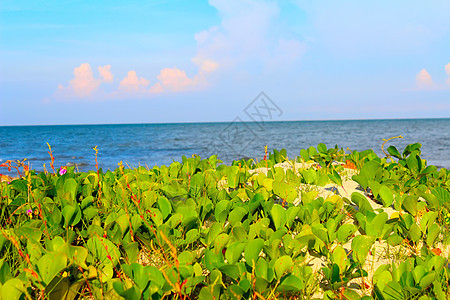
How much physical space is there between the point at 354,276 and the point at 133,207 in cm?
174

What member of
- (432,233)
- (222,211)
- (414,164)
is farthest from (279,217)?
(414,164)

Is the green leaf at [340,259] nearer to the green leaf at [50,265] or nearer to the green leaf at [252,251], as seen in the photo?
the green leaf at [252,251]

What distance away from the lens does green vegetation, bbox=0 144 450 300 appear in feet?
5.90

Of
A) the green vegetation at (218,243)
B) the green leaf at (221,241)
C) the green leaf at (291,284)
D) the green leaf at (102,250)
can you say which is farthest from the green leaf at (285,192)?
the green leaf at (102,250)

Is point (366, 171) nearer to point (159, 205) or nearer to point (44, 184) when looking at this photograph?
point (159, 205)

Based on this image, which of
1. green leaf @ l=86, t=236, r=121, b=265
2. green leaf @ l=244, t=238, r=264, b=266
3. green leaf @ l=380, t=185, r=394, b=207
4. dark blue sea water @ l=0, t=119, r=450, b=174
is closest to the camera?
green leaf @ l=244, t=238, r=264, b=266

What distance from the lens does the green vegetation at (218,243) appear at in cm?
180

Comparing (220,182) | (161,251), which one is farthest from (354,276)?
(220,182)

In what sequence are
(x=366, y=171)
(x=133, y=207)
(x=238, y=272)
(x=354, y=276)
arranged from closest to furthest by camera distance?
(x=238, y=272)
(x=354, y=276)
(x=133, y=207)
(x=366, y=171)

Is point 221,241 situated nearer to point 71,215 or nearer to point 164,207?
point 164,207

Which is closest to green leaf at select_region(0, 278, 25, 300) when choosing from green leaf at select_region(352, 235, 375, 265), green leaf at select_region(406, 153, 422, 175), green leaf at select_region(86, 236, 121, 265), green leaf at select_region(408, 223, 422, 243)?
green leaf at select_region(86, 236, 121, 265)

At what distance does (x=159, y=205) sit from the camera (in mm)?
2529

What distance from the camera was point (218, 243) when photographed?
84.6 inches

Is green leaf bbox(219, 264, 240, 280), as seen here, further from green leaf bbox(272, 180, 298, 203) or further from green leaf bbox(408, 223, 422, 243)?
green leaf bbox(408, 223, 422, 243)
